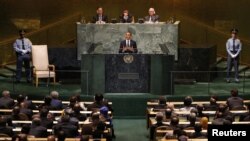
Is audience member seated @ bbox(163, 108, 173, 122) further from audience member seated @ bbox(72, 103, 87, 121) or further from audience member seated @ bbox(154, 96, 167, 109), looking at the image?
audience member seated @ bbox(72, 103, 87, 121)

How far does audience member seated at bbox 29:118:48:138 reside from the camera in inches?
446

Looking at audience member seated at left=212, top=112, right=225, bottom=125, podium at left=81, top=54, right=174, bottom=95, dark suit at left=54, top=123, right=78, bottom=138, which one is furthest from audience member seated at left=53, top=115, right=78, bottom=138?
podium at left=81, top=54, right=174, bottom=95

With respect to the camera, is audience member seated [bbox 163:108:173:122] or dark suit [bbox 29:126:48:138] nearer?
dark suit [bbox 29:126:48:138]

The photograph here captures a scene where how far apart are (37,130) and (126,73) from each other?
18.5ft

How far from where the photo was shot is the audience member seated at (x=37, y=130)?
37.1 ft

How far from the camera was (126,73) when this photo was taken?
1661cm

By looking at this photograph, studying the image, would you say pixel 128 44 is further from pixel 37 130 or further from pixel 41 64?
pixel 37 130

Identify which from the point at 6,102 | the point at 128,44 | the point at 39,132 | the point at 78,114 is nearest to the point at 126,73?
the point at 128,44

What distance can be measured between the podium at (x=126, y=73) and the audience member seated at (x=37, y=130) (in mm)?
5153

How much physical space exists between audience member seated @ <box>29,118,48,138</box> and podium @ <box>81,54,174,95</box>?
5153mm

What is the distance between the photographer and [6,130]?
→ 449 inches

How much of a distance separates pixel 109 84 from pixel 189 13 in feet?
24.2

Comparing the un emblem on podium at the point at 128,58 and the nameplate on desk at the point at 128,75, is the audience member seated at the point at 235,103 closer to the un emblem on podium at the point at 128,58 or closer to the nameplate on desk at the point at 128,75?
the nameplate on desk at the point at 128,75

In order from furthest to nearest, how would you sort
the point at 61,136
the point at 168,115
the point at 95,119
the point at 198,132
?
1. the point at 168,115
2. the point at 95,119
3. the point at 198,132
4. the point at 61,136
